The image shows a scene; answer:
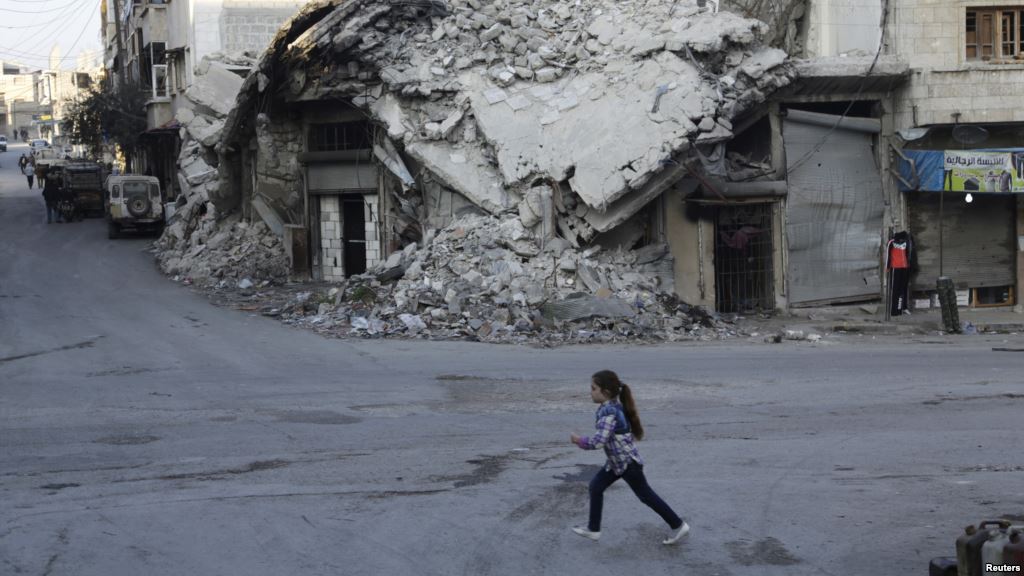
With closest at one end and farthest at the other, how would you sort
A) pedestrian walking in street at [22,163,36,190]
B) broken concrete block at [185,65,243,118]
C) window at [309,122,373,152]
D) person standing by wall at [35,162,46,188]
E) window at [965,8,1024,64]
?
window at [965,8,1024,64], window at [309,122,373,152], broken concrete block at [185,65,243,118], pedestrian walking in street at [22,163,36,190], person standing by wall at [35,162,46,188]

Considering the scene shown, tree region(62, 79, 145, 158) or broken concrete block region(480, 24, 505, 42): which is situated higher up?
tree region(62, 79, 145, 158)

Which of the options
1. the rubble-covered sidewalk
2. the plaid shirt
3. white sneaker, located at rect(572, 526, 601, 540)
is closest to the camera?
the plaid shirt

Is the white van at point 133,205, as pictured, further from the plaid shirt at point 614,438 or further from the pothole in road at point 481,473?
the plaid shirt at point 614,438

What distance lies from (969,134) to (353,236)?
1430 cm

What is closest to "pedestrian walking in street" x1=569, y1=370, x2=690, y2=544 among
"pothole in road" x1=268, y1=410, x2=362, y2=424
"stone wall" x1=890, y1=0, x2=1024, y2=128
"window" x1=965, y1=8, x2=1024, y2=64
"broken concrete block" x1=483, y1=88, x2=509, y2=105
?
"pothole in road" x1=268, y1=410, x2=362, y2=424

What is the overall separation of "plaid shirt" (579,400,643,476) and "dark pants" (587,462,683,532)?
62 mm

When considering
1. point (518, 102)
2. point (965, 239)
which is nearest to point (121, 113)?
point (518, 102)

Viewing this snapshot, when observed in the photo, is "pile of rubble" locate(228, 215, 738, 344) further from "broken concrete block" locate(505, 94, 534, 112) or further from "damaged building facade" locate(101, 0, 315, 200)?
"damaged building facade" locate(101, 0, 315, 200)

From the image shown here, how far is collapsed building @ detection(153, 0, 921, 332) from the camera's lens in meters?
19.8

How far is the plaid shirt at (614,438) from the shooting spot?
23.7ft

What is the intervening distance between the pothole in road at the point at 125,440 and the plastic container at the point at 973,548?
25.4 ft

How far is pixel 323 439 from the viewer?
10.9m

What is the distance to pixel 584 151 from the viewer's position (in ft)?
66.1

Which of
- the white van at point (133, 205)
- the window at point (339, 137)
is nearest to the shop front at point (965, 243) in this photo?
the window at point (339, 137)
